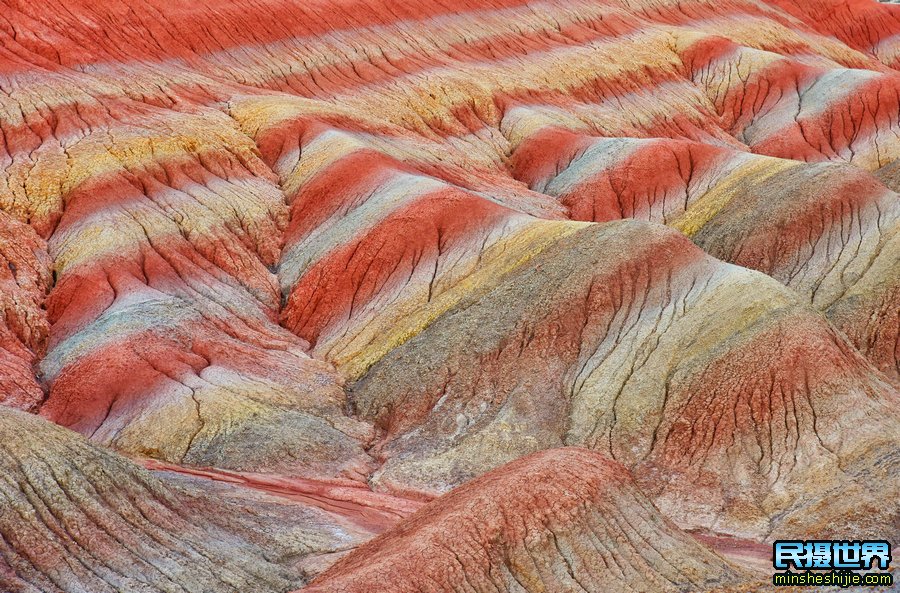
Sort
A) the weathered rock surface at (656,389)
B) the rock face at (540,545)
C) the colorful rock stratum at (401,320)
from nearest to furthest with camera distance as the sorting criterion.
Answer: the rock face at (540,545)
the colorful rock stratum at (401,320)
the weathered rock surface at (656,389)

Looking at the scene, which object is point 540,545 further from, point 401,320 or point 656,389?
point 401,320

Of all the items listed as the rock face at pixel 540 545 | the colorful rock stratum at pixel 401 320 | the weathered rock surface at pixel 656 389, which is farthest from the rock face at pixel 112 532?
the weathered rock surface at pixel 656 389

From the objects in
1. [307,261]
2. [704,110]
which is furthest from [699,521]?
[704,110]

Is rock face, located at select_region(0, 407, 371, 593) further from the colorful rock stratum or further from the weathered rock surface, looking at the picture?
the weathered rock surface

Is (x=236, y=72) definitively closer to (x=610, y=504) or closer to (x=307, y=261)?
(x=307, y=261)

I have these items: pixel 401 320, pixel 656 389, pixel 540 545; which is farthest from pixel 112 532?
pixel 401 320

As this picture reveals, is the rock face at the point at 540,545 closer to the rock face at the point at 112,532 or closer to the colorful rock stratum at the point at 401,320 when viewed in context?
the colorful rock stratum at the point at 401,320
